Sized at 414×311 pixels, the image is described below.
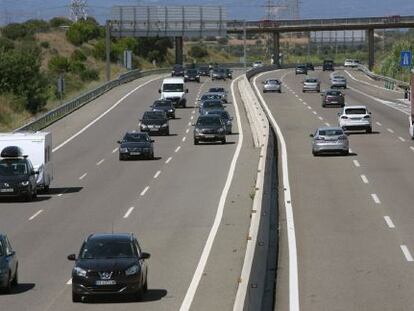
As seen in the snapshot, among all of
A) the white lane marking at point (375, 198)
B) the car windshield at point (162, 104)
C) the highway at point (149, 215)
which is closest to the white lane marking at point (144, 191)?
the highway at point (149, 215)

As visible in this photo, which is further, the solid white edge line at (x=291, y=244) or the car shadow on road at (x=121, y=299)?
the car shadow on road at (x=121, y=299)

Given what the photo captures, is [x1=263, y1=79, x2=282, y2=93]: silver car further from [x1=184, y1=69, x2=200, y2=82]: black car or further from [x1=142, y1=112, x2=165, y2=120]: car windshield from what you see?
[x1=142, y1=112, x2=165, y2=120]: car windshield

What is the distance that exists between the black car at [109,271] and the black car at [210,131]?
38566 mm

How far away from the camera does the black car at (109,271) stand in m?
20.0

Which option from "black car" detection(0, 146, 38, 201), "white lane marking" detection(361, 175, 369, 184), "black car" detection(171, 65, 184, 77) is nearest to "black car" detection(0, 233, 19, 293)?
"black car" detection(0, 146, 38, 201)

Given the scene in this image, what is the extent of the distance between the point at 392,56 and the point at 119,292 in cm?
13222

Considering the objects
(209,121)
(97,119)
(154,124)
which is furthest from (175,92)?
(209,121)

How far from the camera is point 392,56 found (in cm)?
14900

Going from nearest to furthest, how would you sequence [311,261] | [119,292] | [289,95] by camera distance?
[119,292], [311,261], [289,95]

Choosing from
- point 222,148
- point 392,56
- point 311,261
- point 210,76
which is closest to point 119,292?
point 311,261

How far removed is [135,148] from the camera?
173 feet

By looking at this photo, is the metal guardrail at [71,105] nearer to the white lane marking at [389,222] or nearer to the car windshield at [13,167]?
the car windshield at [13,167]

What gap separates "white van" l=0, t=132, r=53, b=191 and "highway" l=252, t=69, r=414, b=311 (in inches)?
345

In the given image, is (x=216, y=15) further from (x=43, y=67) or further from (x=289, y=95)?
(x=289, y=95)
